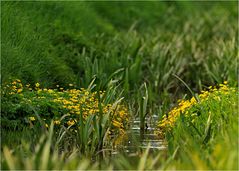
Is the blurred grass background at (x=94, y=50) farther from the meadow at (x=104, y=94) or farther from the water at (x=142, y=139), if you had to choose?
the water at (x=142, y=139)

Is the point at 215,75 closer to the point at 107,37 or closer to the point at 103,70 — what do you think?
the point at 103,70

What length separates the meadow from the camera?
7.74 meters

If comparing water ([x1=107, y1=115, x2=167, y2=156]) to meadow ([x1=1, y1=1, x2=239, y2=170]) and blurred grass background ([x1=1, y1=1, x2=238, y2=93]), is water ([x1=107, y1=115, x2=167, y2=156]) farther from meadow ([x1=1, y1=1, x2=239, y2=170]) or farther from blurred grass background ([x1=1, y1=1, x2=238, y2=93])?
blurred grass background ([x1=1, y1=1, x2=238, y2=93])

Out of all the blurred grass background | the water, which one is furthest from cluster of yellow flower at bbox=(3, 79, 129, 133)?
the blurred grass background

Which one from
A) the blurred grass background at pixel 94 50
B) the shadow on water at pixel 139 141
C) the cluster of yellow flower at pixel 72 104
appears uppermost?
the blurred grass background at pixel 94 50

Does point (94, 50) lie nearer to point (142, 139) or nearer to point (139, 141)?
point (142, 139)

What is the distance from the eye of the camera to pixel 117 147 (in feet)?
31.9

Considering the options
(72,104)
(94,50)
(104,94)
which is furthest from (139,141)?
(94,50)

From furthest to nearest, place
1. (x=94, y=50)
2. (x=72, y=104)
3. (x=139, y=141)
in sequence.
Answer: (x=94, y=50), (x=72, y=104), (x=139, y=141)

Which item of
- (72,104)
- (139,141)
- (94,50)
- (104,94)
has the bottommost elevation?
(139,141)

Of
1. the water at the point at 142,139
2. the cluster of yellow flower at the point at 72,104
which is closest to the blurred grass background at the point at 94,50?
the cluster of yellow flower at the point at 72,104

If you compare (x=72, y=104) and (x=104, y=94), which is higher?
(x=104, y=94)

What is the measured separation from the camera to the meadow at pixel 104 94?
7742 millimetres

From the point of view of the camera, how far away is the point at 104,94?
33.5 feet
